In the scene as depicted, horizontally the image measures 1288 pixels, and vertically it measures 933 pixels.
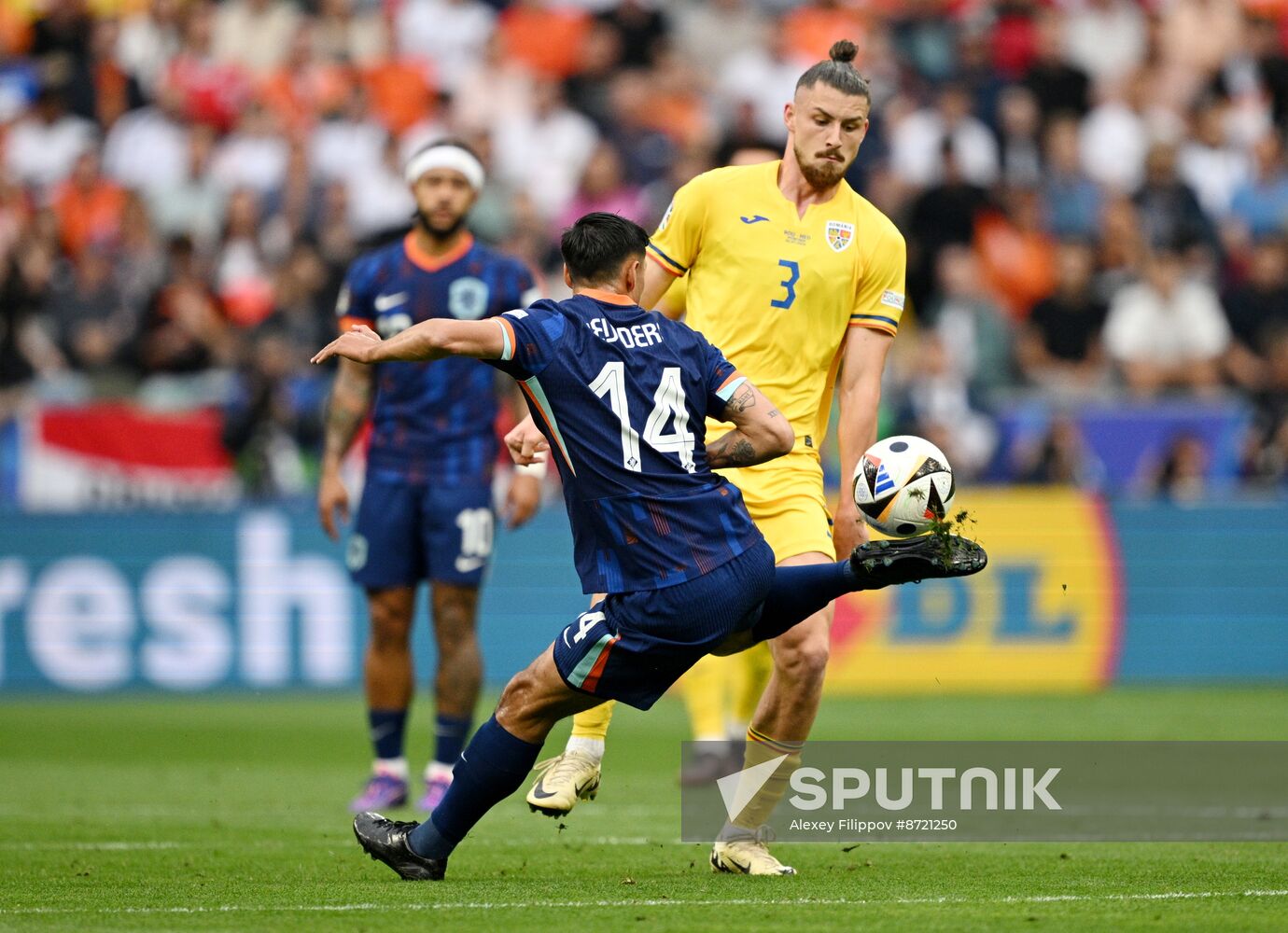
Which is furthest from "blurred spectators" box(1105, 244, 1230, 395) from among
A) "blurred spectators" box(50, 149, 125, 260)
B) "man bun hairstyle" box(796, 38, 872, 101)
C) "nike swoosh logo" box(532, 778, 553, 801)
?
"nike swoosh logo" box(532, 778, 553, 801)

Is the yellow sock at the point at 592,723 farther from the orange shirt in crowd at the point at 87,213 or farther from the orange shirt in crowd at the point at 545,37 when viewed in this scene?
the orange shirt in crowd at the point at 545,37

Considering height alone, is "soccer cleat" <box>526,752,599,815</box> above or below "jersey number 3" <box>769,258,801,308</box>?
below

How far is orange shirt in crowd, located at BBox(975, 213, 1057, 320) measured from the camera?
718 inches

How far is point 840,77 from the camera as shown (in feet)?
24.3

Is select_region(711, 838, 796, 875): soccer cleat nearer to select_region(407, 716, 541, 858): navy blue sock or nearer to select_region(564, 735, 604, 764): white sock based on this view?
select_region(564, 735, 604, 764): white sock

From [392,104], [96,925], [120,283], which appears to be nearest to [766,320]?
[96,925]

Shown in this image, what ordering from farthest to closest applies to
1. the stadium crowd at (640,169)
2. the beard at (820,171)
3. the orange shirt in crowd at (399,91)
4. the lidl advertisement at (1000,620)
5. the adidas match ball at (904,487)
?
the orange shirt in crowd at (399,91)
the stadium crowd at (640,169)
the lidl advertisement at (1000,620)
the beard at (820,171)
the adidas match ball at (904,487)

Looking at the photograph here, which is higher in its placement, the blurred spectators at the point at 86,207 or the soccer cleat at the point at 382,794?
the blurred spectators at the point at 86,207

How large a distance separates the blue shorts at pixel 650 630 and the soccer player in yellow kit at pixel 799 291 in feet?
2.56

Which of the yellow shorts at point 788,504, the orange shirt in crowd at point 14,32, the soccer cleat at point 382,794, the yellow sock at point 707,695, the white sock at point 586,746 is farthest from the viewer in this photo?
the orange shirt in crowd at point 14,32

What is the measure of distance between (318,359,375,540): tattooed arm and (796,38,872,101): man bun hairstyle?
310cm

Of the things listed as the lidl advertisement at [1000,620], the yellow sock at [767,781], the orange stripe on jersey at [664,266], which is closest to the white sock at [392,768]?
the yellow sock at [767,781]

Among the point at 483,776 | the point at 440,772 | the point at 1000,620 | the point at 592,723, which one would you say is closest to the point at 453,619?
the point at 440,772

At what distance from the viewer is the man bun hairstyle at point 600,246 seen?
Result: 21.4 ft
